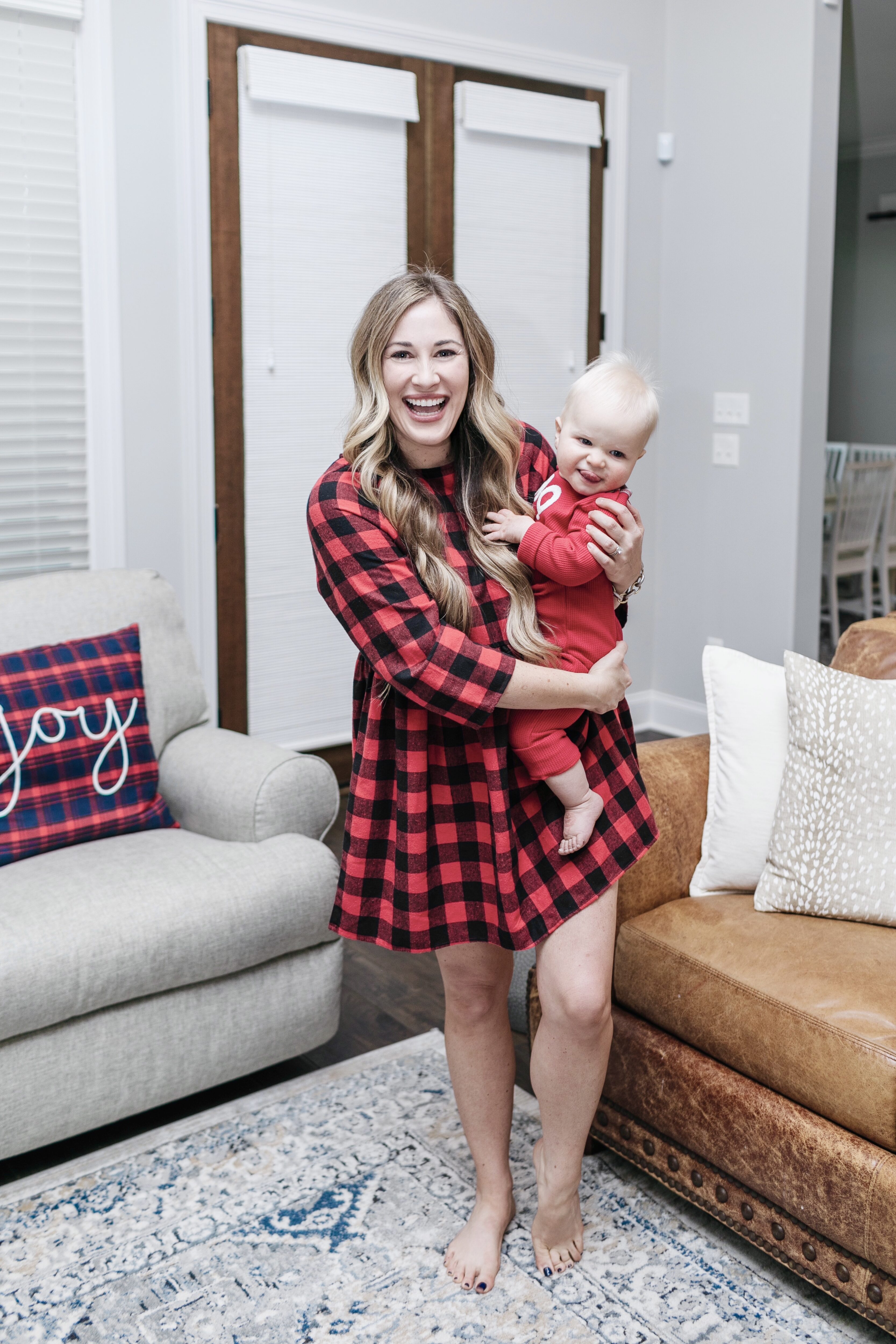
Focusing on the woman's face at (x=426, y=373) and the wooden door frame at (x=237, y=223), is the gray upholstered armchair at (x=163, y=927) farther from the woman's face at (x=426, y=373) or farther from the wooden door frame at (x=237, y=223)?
A: the wooden door frame at (x=237, y=223)

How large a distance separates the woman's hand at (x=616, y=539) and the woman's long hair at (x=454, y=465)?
12 centimetres

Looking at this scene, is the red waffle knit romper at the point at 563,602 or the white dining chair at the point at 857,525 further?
the white dining chair at the point at 857,525

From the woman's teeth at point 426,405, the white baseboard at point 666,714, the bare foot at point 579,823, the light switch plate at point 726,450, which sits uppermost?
the light switch plate at point 726,450

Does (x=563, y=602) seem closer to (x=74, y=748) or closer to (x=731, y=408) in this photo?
(x=74, y=748)

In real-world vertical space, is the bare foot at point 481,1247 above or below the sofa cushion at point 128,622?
below

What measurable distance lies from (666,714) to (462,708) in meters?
3.43

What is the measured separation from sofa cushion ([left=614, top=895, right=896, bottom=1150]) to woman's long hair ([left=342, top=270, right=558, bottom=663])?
1.80 feet

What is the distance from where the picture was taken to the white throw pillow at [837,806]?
1.82m

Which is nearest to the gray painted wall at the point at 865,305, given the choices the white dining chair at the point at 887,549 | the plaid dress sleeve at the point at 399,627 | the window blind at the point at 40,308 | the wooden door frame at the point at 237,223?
the white dining chair at the point at 887,549

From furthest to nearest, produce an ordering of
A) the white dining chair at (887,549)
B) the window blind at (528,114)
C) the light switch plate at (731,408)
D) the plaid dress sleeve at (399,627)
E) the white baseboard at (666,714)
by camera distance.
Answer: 1. the white dining chair at (887,549)
2. the white baseboard at (666,714)
3. the light switch plate at (731,408)
4. the window blind at (528,114)
5. the plaid dress sleeve at (399,627)

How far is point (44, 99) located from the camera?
10.6ft

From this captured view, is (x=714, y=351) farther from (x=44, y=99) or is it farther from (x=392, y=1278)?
(x=392, y=1278)

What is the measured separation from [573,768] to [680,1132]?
606mm

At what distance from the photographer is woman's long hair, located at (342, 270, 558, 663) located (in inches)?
60.4
